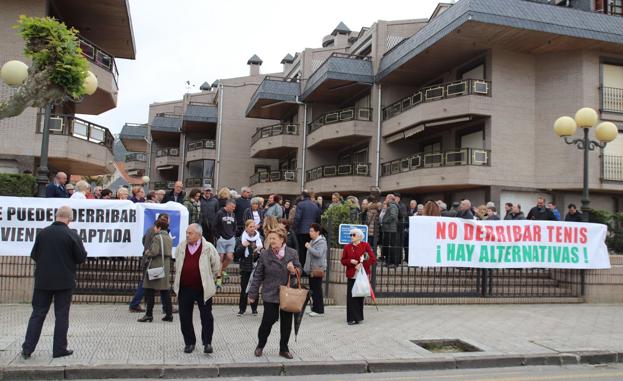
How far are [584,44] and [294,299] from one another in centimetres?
2049

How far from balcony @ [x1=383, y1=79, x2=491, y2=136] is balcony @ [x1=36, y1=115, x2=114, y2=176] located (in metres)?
14.0

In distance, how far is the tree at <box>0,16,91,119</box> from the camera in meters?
8.31

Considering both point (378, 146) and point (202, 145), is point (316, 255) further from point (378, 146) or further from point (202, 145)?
point (202, 145)

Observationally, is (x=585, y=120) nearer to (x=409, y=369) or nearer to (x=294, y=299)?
(x=409, y=369)

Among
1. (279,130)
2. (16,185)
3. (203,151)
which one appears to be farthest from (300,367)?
(203,151)

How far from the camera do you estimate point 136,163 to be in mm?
58938

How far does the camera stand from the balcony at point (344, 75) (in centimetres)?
2912

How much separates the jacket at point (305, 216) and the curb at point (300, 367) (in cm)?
483

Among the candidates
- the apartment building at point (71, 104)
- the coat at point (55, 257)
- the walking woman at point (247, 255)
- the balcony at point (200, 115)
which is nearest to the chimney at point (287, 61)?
the balcony at point (200, 115)

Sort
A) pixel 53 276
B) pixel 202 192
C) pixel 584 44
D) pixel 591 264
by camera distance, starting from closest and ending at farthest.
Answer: pixel 53 276 < pixel 202 192 < pixel 591 264 < pixel 584 44

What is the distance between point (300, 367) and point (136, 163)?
5605 cm

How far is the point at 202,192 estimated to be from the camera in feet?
38.0

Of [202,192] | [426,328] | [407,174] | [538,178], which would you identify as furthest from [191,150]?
[426,328]

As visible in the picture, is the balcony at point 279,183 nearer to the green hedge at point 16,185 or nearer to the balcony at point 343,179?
the balcony at point 343,179
